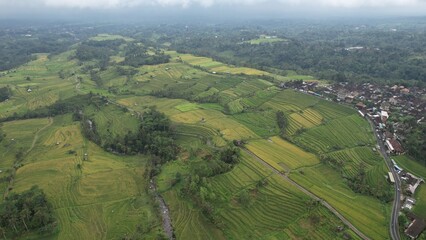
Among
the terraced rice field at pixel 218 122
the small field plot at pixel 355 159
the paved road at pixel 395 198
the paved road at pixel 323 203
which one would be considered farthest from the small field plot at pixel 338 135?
the paved road at pixel 323 203

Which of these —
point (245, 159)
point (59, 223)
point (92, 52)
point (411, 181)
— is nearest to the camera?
point (59, 223)

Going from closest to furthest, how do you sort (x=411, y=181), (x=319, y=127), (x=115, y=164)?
(x=411, y=181) → (x=115, y=164) → (x=319, y=127)

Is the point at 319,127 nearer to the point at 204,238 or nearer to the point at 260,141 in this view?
the point at 260,141

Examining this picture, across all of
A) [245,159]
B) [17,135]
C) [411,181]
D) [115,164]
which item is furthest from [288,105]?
[17,135]

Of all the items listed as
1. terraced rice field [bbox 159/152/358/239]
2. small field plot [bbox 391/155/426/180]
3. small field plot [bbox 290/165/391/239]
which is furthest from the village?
terraced rice field [bbox 159/152/358/239]

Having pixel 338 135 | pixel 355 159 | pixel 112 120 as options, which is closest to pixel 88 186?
pixel 112 120

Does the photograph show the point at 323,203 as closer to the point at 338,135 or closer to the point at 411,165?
the point at 411,165

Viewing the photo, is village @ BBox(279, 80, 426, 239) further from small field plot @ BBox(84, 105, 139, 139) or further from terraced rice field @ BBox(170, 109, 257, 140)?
small field plot @ BBox(84, 105, 139, 139)

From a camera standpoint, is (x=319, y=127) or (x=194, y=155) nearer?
(x=194, y=155)
